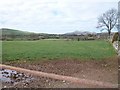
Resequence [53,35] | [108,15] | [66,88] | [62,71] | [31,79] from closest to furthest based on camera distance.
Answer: [66,88], [31,79], [62,71], [53,35], [108,15]

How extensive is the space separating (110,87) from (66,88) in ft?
5.08

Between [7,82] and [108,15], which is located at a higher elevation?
[108,15]

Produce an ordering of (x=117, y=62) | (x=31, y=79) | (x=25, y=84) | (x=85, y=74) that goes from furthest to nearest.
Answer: (x=117, y=62) → (x=85, y=74) → (x=31, y=79) → (x=25, y=84)

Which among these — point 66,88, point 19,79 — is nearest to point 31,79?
point 19,79

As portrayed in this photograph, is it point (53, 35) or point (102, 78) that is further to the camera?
point (53, 35)

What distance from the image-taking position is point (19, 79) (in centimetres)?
741

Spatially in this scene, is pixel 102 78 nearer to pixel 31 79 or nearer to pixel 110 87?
pixel 31 79

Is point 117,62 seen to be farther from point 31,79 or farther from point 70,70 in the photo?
point 31,79

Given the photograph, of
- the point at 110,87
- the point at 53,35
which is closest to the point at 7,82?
the point at 110,87

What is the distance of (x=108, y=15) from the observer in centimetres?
5547

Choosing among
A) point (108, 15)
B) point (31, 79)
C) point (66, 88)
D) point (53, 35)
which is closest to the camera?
point (66, 88)

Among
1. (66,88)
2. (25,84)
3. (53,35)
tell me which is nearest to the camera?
(66,88)

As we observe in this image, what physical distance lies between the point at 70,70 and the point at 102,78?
69.0 inches

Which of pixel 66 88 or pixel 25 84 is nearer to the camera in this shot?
pixel 66 88
